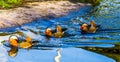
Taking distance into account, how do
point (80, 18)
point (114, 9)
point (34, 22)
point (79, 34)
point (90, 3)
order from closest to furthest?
point (79, 34) < point (34, 22) < point (80, 18) < point (114, 9) < point (90, 3)

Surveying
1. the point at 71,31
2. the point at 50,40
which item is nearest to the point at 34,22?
the point at 71,31

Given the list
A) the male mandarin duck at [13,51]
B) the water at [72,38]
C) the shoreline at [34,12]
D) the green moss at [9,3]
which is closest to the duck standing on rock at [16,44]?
the male mandarin duck at [13,51]

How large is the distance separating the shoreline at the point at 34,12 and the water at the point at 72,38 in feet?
1.43

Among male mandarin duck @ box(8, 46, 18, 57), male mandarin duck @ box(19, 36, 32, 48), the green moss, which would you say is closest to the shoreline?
the green moss

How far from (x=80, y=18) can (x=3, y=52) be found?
34.5 ft

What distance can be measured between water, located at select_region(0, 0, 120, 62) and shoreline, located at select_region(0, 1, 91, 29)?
0.44 metres

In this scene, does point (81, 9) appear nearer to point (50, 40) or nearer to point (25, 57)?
point (50, 40)

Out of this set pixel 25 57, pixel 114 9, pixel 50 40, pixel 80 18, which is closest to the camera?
pixel 25 57

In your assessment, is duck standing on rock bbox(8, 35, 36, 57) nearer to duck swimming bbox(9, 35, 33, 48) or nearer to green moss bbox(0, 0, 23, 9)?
duck swimming bbox(9, 35, 33, 48)

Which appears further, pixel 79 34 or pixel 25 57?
pixel 79 34

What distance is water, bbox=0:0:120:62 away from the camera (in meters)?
15.5

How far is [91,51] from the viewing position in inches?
645

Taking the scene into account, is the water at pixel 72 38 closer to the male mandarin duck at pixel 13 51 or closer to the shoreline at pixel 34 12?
the male mandarin duck at pixel 13 51

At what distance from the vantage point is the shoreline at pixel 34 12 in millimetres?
22267
